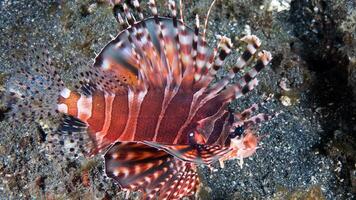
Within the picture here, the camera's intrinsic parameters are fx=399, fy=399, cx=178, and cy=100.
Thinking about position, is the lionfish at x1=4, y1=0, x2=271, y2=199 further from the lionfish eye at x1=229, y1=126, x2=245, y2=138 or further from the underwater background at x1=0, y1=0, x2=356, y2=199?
the underwater background at x1=0, y1=0, x2=356, y2=199

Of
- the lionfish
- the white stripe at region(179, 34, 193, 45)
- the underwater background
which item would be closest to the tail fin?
the lionfish

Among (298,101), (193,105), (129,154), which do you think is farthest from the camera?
(298,101)

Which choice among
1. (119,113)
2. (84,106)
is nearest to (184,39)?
(119,113)

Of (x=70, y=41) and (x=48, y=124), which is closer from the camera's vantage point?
(x=48, y=124)

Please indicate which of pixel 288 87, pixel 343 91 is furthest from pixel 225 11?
pixel 343 91

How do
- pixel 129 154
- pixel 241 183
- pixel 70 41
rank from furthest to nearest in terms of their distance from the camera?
pixel 70 41
pixel 241 183
pixel 129 154

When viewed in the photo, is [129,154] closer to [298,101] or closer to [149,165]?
[149,165]

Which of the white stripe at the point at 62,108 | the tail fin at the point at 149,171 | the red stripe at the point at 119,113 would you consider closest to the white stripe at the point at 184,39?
the red stripe at the point at 119,113
